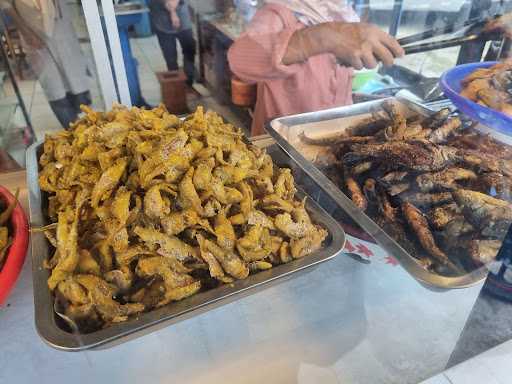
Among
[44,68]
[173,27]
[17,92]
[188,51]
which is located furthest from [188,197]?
[17,92]

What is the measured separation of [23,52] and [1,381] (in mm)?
1688

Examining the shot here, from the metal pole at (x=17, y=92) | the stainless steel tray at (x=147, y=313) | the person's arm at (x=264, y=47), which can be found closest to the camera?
the stainless steel tray at (x=147, y=313)

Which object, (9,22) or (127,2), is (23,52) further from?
(127,2)

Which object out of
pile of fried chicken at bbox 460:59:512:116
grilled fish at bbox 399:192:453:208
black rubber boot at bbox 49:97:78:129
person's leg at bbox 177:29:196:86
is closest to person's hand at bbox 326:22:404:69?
pile of fried chicken at bbox 460:59:512:116

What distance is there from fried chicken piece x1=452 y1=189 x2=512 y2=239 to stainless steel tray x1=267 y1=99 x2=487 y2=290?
73 mm

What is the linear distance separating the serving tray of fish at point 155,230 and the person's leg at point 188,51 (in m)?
1.03

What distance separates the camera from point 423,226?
2.35ft

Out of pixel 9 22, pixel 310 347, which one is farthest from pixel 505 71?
pixel 9 22

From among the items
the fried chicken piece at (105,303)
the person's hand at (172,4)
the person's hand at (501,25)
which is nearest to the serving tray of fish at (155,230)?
the fried chicken piece at (105,303)

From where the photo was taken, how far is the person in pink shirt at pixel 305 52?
0.94 metres

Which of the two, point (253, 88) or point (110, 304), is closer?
point (110, 304)

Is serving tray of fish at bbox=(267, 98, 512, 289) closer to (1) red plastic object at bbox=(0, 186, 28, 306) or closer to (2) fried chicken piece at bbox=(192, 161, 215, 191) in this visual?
(2) fried chicken piece at bbox=(192, 161, 215, 191)

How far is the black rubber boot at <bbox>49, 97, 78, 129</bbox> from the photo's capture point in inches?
81.5

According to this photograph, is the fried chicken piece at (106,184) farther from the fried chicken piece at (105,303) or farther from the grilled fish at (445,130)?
the grilled fish at (445,130)
